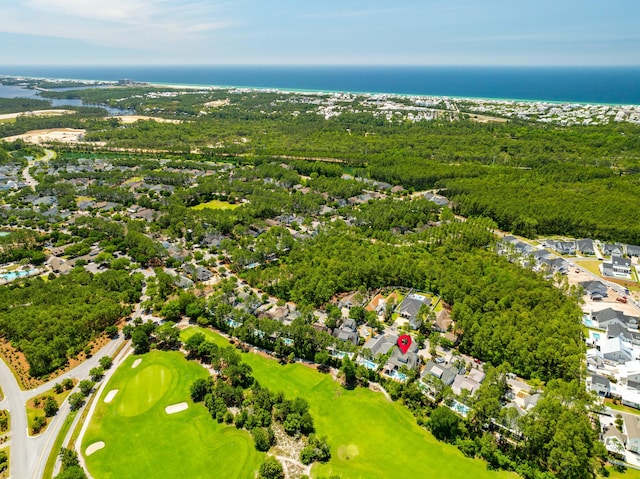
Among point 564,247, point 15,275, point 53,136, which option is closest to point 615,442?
point 564,247

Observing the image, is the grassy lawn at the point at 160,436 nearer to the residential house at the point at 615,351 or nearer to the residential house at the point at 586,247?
the residential house at the point at 615,351

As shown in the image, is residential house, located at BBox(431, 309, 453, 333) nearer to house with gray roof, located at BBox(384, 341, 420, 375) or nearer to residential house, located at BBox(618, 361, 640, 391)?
house with gray roof, located at BBox(384, 341, 420, 375)

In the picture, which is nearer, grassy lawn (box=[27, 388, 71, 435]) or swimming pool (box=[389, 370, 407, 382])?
grassy lawn (box=[27, 388, 71, 435])

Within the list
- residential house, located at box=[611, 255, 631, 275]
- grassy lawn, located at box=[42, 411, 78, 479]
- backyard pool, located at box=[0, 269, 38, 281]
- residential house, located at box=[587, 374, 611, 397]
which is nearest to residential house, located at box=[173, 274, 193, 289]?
grassy lawn, located at box=[42, 411, 78, 479]

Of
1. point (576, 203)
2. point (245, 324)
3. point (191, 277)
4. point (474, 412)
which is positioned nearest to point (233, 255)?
point (191, 277)

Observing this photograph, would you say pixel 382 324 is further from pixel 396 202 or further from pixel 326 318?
pixel 396 202

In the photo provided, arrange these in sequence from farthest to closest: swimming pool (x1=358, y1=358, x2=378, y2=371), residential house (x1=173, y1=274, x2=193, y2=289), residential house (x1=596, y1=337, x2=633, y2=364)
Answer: residential house (x1=173, y1=274, x2=193, y2=289) → residential house (x1=596, y1=337, x2=633, y2=364) → swimming pool (x1=358, y1=358, x2=378, y2=371)
